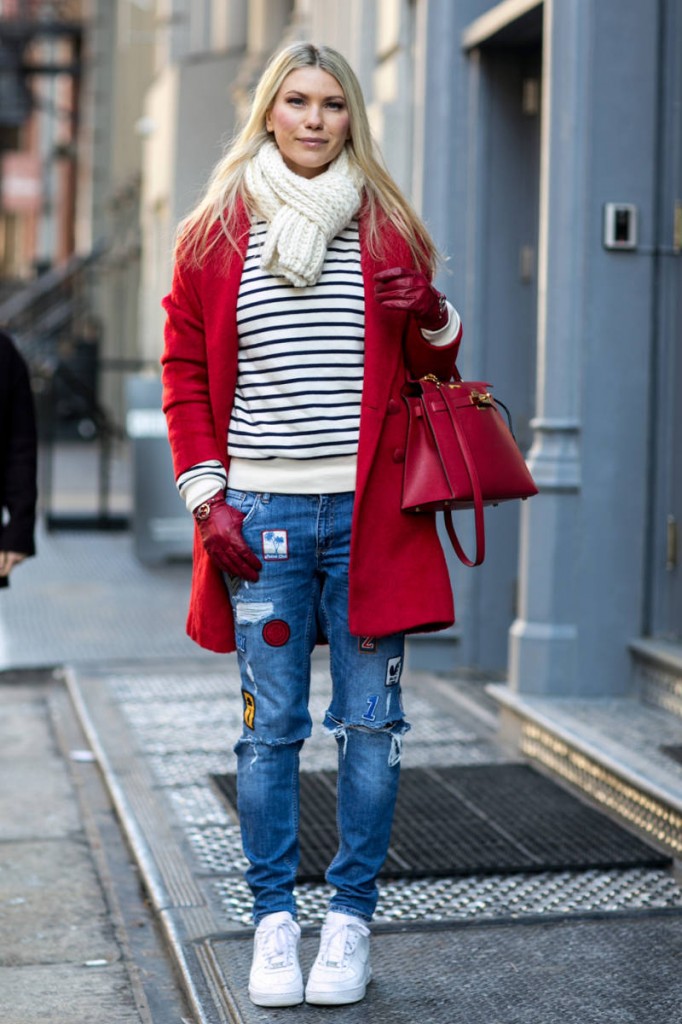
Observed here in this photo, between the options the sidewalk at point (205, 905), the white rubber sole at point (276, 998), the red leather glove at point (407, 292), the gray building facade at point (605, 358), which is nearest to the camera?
the red leather glove at point (407, 292)

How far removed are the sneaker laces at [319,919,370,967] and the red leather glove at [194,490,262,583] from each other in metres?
0.80

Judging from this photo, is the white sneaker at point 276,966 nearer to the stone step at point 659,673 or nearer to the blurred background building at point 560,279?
the blurred background building at point 560,279

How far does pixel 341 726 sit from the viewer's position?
3.63 m

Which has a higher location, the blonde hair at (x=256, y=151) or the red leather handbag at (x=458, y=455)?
the blonde hair at (x=256, y=151)

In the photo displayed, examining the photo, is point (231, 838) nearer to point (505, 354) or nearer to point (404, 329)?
point (404, 329)

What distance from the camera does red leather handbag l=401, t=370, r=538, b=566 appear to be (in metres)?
3.46

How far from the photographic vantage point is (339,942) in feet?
11.9

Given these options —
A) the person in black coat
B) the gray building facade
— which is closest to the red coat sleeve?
the person in black coat

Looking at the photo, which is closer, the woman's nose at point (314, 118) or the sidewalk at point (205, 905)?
the woman's nose at point (314, 118)

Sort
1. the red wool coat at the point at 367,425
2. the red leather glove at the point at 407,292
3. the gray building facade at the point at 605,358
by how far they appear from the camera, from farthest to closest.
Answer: the gray building facade at the point at 605,358
the red wool coat at the point at 367,425
the red leather glove at the point at 407,292

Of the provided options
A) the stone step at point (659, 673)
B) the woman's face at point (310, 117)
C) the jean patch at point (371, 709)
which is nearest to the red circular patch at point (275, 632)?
the jean patch at point (371, 709)

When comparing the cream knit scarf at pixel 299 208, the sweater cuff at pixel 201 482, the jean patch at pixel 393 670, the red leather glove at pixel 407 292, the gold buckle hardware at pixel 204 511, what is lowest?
the jean patch at pixel 393 670

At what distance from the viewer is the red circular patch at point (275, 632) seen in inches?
140

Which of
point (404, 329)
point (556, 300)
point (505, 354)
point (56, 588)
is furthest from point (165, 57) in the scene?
point (404, 329)
